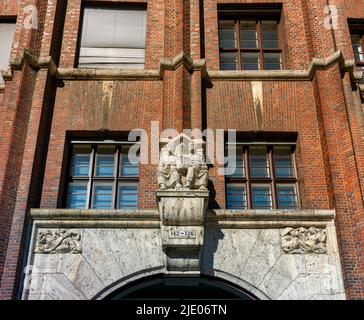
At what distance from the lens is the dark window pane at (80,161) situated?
12688 mm

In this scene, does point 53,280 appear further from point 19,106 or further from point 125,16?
point 125,16

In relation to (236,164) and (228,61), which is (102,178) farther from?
(228,61)

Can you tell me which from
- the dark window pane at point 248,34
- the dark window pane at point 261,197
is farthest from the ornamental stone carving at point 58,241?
the dark window pane at point 248,34

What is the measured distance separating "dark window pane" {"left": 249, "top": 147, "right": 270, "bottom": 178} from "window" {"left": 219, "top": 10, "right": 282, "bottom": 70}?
2.44 m

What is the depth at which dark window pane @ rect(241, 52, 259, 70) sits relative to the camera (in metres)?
14.4

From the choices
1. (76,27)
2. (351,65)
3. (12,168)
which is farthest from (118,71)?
(351,65)

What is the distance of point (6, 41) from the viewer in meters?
14.9

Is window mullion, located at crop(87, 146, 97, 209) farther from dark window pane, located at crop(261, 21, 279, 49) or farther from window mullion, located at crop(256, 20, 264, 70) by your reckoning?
dark window pane, located at crop(261, 21, 279, 49)

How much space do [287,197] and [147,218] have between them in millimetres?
3273

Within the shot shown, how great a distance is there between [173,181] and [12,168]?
133 inches

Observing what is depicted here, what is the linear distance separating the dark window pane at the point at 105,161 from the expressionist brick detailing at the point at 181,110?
0.37 m

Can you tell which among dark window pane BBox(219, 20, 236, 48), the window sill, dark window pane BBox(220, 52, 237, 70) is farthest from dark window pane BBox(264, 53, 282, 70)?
the window sill

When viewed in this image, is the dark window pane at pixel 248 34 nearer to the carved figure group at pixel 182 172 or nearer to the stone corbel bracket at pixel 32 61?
the carved figure group at pixel 182 172

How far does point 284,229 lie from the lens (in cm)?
1148
